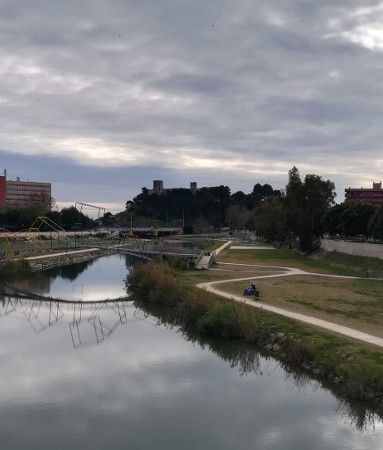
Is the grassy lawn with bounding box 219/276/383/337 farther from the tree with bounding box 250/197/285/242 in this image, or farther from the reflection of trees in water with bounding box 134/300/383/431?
the tree with bounding box 250/197/285/242

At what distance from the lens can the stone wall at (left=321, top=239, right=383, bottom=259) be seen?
2164 inches

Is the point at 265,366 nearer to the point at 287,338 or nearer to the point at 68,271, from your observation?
the point at 287,338

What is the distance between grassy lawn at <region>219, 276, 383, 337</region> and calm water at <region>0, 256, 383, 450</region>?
5815 millimetres

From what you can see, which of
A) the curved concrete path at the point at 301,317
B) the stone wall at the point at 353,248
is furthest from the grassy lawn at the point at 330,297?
the stone wall at the point at 353,248

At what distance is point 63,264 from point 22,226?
45549 mm

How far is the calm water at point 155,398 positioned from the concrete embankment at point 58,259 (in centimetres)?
3698

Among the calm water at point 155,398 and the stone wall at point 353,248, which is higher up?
the stone wall at point 353,248

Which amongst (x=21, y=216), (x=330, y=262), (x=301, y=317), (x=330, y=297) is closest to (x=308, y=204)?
(x=330, y=262)

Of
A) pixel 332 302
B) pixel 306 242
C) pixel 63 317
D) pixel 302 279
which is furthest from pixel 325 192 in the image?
pixel 63 317

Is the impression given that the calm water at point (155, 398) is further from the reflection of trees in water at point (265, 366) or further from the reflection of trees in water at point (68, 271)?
the reflection of trees in water at point (68, 271)

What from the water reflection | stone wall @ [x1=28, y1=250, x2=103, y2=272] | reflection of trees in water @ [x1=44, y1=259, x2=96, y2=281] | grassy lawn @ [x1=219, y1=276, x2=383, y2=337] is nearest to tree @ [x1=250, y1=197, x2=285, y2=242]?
stone wall @ [x1=28, y1=250, x2=103, y2=272]

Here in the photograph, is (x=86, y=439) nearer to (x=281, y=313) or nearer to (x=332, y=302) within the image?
(x=281, y=313)

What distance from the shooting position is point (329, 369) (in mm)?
20016

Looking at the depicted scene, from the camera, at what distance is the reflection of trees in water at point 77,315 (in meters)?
29.7
